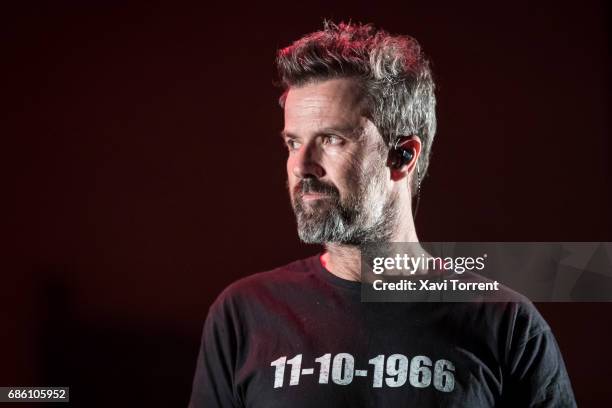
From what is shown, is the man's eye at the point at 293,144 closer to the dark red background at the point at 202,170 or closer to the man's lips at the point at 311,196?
the man's lips at the point at 311,196

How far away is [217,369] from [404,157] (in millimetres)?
575

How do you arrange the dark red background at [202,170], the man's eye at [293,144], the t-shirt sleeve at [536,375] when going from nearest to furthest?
the t-shirt sleeve at [536,375]
the man's eye at [293,144]
the dark red background at [202,170]

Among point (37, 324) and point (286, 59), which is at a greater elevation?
point (286, 59)

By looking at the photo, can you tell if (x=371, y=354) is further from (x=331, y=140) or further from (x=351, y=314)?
(x=331, y=140)

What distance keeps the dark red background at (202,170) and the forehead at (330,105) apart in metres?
0.39

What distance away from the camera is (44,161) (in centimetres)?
178

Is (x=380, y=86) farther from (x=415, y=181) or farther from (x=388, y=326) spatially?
(x=388, y=326)

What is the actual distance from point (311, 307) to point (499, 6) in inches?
37.1

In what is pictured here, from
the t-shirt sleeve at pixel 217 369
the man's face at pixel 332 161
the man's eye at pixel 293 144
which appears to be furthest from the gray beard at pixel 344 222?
the t-shirt sleeve at pixel 217 369

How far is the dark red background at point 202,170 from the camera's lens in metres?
1.74

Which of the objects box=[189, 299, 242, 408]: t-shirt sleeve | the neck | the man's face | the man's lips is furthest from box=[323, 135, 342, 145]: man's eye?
box=[189, 299, 242, 408]: t-shirt sleeve

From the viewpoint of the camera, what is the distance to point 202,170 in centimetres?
177

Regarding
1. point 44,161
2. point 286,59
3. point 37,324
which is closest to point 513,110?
point 286,59

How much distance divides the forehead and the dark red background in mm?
387
